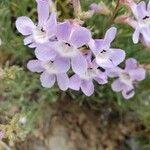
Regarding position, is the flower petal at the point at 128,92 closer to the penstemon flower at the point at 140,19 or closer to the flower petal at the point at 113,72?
the flower petal at the point at 113,72

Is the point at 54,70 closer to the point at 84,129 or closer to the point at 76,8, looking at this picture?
the point at 76,8

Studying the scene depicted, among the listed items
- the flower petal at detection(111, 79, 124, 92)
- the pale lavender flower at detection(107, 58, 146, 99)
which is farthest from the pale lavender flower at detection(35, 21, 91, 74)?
the flower petal at detection(111, 79, 124, 92)

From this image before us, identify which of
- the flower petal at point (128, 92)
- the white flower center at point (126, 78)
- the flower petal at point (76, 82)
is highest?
the flower petal at point (76, 82)

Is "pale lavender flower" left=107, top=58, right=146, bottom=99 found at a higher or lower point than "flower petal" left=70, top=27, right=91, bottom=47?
lower

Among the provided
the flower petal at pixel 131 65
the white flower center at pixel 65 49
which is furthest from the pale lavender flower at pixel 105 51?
the flower petal at pixel 131 65

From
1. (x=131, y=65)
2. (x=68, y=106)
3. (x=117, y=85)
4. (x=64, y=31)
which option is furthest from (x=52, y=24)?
(x=68, y=106)

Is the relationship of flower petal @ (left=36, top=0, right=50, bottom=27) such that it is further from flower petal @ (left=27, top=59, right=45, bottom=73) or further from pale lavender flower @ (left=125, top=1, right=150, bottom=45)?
pale lavender flower @ (left=125, top=1, right=150, bottom=45)

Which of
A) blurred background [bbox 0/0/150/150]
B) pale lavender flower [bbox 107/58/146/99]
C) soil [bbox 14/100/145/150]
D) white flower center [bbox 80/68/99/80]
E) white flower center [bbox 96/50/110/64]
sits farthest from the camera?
soil [bbox 14/100/145/150]
